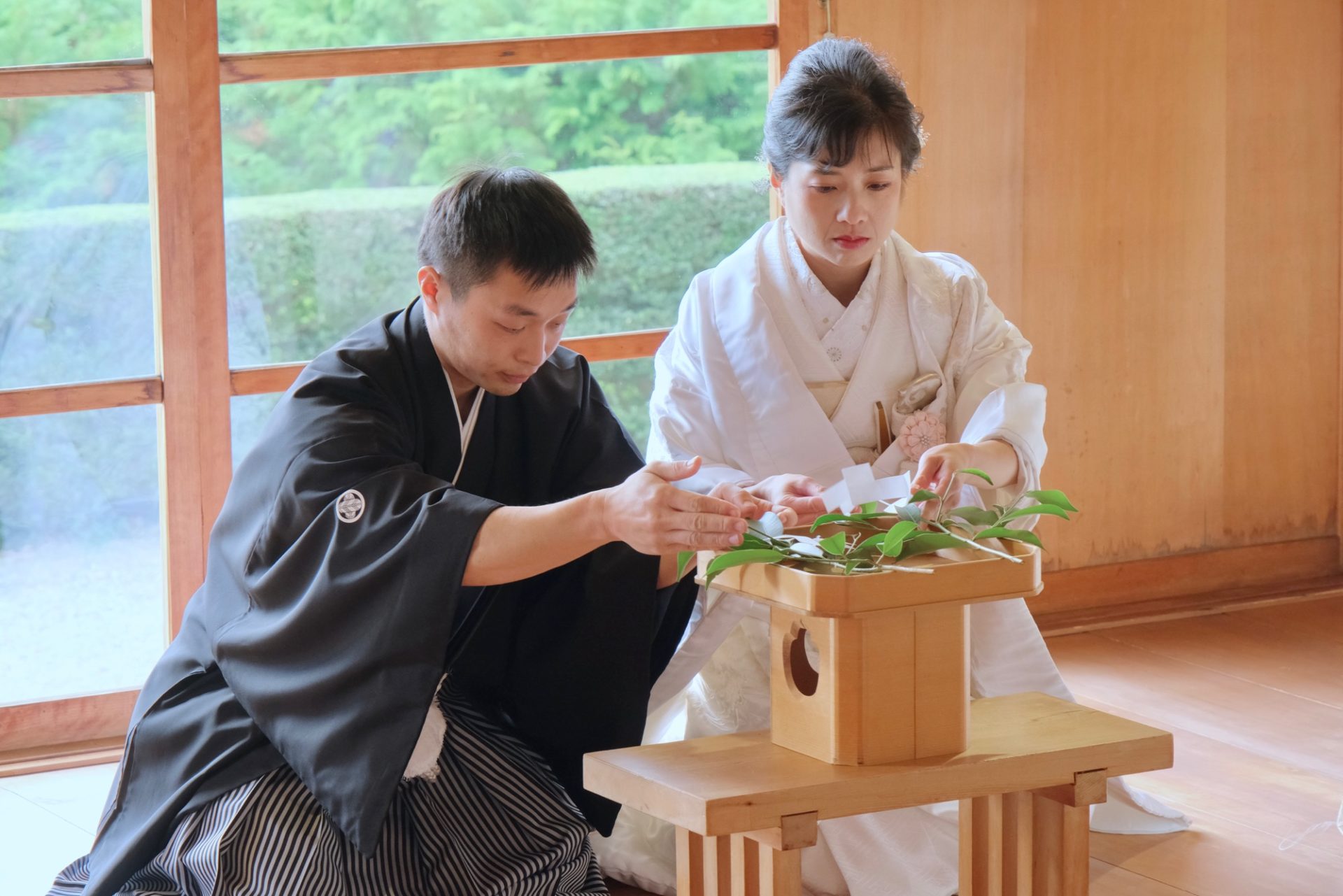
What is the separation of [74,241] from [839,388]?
1644mm

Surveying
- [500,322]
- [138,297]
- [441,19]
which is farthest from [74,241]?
[500,322]

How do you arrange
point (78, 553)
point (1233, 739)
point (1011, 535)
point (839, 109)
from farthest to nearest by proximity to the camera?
point (78, 553) → point (1233, 739) → point (839, 109) → point (1011, 535)

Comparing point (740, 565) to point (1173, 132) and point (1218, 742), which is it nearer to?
point (1218, 742)

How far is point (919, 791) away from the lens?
180 cm

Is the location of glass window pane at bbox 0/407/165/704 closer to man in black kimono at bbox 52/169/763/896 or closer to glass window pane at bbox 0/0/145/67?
glass window pane at bbox 0/0/145/67

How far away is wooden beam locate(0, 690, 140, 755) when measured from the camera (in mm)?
3254

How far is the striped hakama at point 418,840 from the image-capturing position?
2086mm

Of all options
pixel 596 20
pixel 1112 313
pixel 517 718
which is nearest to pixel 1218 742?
pixel 1112 313

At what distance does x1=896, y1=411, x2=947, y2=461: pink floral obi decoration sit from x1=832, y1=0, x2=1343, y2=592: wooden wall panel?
126 centimetres

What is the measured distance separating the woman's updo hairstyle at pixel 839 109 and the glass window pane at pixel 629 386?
1.12 m

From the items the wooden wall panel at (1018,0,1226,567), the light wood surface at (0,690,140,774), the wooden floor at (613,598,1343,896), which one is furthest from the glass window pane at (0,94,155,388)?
the wooden wall panel at (1018,0,1226,567)

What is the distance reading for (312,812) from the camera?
6.93 feet

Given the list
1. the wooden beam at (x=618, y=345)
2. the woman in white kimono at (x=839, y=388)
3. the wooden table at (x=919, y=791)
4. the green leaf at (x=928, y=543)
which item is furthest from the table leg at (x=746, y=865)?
the wooden beam at (x=618, y=345)

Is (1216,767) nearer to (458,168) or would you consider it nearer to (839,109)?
(839,109)
